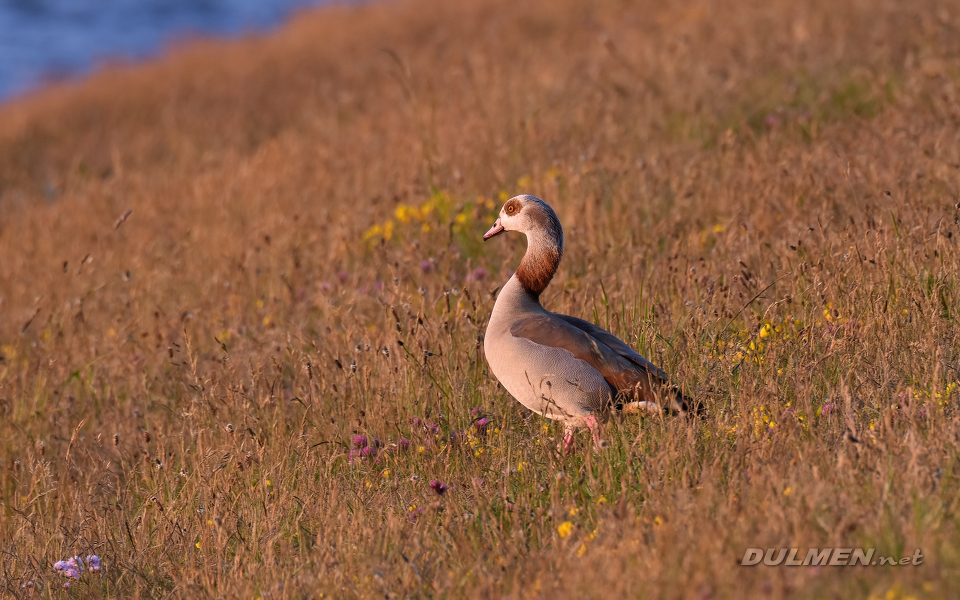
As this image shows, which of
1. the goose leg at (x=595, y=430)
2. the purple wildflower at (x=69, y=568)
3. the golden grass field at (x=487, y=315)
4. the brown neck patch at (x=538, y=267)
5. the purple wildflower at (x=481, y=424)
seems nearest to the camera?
the golden grass field at (x=487, y=315)

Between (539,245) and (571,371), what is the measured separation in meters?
0.78

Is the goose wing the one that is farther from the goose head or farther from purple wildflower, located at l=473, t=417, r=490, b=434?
purple wildflower, located at l=473, t=417, r=490, b=434

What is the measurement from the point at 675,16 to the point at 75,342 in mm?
8344

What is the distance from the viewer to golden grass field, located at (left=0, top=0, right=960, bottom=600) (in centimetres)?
303

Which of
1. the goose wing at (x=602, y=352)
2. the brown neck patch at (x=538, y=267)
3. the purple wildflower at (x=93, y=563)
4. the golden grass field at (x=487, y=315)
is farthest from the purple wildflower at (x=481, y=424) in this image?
the purple wildflower at (x=93, y=563)

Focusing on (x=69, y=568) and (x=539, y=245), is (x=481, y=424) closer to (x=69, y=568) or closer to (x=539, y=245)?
(x=539, y=245)

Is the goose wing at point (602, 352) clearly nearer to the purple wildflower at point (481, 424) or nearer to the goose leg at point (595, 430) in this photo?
the goose leg at point (595, 430)

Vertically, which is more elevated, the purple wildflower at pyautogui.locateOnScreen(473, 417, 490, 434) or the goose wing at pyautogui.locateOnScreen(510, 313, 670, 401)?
the goose wing at pyautogui.locateOnScreen(510, 313, 670, 401)

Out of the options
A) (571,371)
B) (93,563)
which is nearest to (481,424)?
(571,371)

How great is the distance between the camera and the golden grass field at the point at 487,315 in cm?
303

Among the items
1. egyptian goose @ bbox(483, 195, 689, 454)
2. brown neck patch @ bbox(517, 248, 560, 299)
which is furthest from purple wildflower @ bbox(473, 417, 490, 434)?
brown neck patch @ bbox(517, 248, 560, 299)

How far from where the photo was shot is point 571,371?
12.6 ft

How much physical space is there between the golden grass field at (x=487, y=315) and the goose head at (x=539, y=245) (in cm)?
55

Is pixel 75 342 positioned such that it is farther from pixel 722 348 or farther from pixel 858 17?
pixel 858 17
